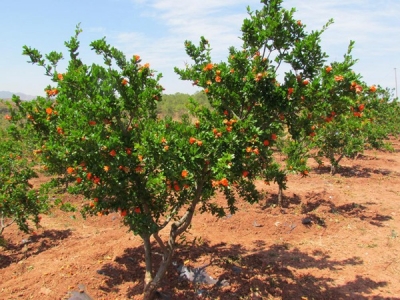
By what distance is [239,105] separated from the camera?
4.68m

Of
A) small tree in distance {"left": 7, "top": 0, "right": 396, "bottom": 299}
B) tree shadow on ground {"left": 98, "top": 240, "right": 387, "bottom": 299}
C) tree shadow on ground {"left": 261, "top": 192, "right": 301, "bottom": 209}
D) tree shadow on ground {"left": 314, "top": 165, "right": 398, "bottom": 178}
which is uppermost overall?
small tree in distance {"left": 7, "top": 0, "right": 396, "bottom": 299}

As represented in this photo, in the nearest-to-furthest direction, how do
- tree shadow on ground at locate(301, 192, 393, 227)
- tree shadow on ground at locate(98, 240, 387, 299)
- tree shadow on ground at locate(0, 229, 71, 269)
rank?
tree shadow on ground at locate(98, 240, 387, 299) → tree shadow on ground at locate(0, 229, 71, 269) → tree shadow on ground at locate(301, 192, 393, 227)

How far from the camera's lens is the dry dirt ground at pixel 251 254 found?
602 cm

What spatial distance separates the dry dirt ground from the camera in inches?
237

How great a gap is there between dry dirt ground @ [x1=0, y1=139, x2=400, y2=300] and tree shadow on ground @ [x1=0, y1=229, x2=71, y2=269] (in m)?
0.03

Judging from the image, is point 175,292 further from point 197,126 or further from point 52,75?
point 52,75

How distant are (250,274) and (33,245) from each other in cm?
583

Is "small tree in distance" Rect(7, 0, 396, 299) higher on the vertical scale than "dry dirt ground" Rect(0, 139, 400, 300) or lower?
higher

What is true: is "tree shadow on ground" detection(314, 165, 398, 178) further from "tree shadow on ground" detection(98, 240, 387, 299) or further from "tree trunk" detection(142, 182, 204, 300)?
"tree trunk" detection(142, 182, 204, 300)

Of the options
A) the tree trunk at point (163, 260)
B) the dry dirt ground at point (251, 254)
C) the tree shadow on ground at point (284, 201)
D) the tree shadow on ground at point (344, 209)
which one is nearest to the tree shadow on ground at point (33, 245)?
the dry dirt ground at point (251, 254)

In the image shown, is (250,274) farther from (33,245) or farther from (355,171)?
(355,171)

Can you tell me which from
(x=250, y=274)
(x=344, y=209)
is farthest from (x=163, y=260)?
(x=344, y=209)

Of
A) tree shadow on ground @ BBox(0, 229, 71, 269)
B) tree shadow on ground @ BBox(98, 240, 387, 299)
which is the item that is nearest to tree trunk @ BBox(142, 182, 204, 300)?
tree shadow on ground @ BBox(98, 240, 387, 299)

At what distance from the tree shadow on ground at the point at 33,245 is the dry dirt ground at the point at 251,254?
27 millimetres
